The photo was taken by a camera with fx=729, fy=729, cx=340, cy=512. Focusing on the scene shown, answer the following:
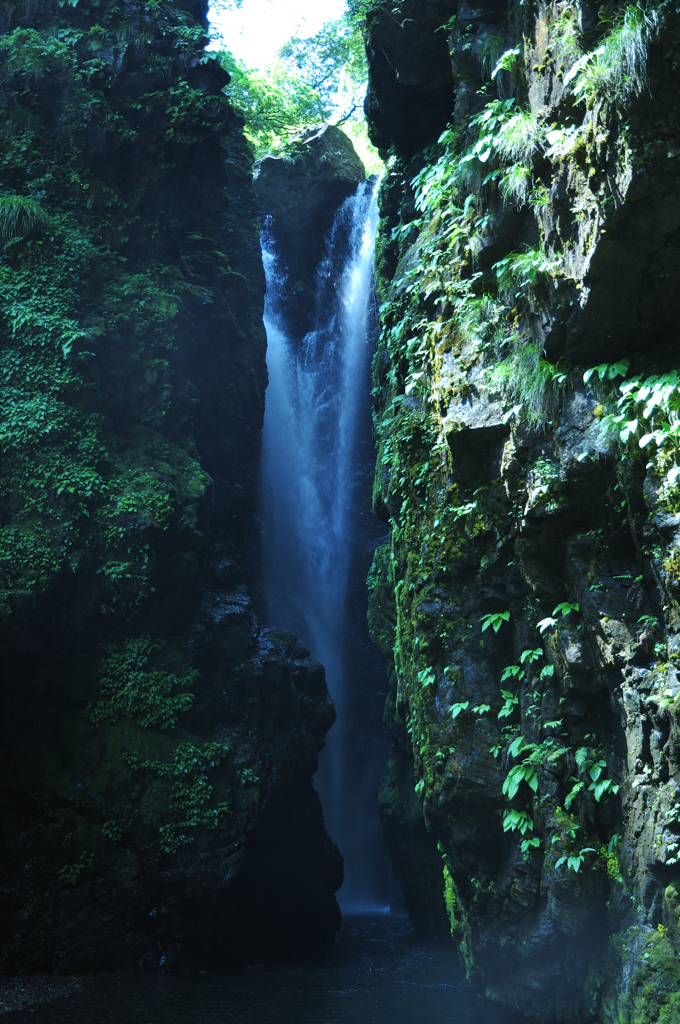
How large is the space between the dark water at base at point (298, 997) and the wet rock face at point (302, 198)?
606 inches

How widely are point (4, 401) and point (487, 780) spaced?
813 cm

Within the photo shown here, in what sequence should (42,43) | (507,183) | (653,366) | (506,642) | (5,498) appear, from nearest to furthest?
(653,366), (507,183), (506,642), (5,498), (42,43)

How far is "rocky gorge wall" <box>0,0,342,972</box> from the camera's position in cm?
932

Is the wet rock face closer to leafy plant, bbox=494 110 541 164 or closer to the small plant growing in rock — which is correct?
leafy plant, bbox=494 110 541 164

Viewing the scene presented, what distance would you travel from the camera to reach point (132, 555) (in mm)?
10219

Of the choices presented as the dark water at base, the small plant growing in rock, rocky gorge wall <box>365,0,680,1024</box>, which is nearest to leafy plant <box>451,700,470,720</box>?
rocky gorge wall <box>365,0,680,1024</box>

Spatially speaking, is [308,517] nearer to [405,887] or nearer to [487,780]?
[405,887]

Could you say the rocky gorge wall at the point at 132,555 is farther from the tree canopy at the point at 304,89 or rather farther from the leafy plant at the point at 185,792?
the tree canopy at the point at 304,89

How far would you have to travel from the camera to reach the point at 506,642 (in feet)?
22.7

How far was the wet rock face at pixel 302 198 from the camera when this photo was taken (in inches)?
779

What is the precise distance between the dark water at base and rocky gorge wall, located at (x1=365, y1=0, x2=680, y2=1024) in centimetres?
83

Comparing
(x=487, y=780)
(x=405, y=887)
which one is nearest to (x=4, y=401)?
(x=487, y=780)

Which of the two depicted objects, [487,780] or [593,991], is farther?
[487,780]

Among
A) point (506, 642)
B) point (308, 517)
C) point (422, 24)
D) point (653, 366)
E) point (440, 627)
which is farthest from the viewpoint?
point (308, 517)
